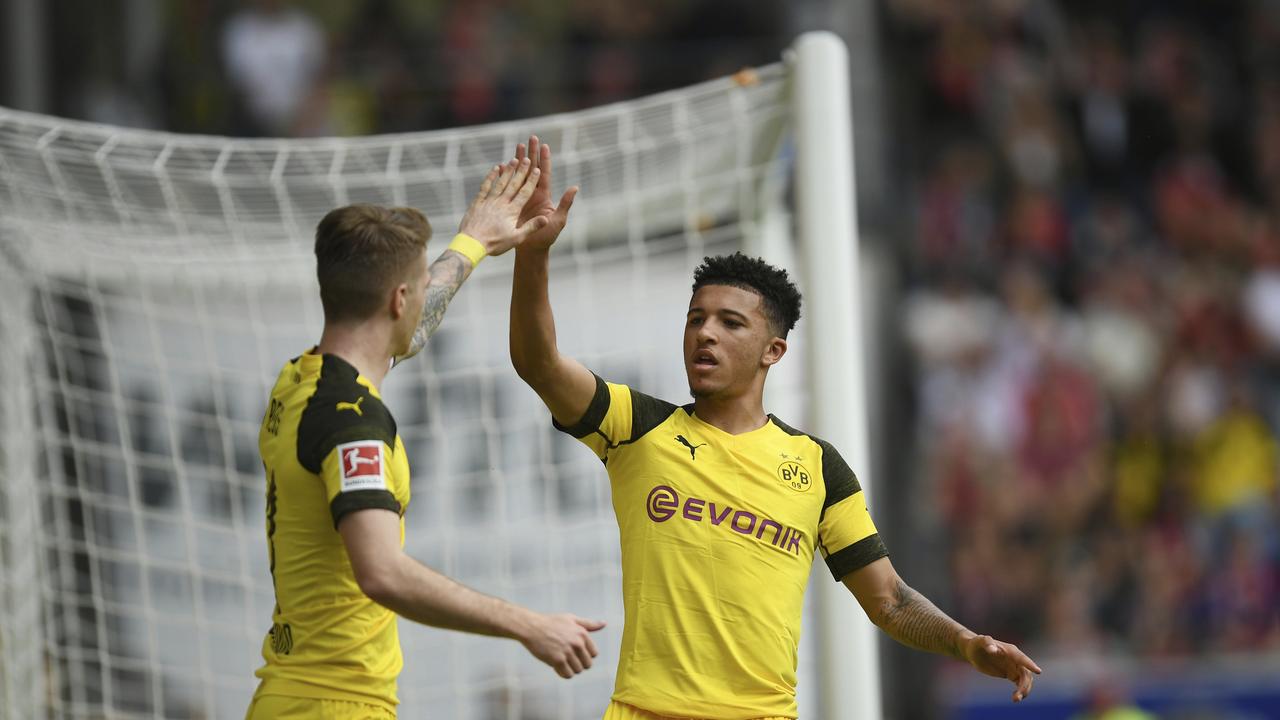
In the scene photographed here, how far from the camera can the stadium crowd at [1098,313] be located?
418 inches

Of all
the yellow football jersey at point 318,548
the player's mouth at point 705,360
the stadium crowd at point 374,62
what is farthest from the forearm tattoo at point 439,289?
the stadium crowd at point 374,62

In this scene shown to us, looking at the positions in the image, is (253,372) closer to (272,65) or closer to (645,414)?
(645,414)

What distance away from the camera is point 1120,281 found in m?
12.3

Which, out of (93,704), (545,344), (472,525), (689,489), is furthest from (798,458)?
(93,704)

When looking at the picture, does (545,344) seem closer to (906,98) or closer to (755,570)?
(755,570)

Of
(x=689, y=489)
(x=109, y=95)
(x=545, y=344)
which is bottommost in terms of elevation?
(x=689, y=489)

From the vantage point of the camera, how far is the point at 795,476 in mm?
4184

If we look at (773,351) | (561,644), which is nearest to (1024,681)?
(773,351)

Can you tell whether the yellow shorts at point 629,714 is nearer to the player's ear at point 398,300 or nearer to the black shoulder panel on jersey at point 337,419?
the black shoulder panel on jersey at point 337,419

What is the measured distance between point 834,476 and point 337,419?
1.46 m

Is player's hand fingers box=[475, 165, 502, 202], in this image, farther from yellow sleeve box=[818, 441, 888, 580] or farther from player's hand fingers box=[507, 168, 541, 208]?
yellow sleeve box=[818, 441, 888, 580]

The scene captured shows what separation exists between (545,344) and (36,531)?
128 inches

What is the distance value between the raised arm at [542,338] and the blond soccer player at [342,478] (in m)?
0.27

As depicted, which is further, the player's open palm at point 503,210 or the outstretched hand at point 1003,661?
the player's open palm at point 503,210
